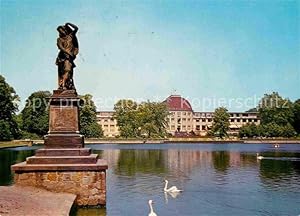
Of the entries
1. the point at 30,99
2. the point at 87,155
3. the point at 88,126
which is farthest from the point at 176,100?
the point at 87,155

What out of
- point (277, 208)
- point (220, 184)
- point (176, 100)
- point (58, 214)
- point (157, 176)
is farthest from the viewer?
point (176, 100)

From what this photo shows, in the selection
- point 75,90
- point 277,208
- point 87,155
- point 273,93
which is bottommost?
point 277,208

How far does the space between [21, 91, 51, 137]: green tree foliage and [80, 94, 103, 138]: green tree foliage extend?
6775 millimetres

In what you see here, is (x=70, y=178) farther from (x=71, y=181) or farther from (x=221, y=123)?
(x=221, y=123)

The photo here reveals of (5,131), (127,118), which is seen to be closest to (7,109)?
(5,131)

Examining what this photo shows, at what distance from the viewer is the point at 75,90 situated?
14227 millimetres

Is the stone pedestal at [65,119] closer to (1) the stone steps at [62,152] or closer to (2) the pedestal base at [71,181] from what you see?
(1) the stone steps at [62,152]

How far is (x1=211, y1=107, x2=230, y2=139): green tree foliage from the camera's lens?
103062mm

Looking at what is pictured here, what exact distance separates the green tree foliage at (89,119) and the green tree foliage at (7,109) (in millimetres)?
19374

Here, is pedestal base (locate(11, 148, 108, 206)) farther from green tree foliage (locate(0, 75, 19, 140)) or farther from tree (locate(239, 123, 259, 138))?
tree (locate(239, 123, 259, 138))

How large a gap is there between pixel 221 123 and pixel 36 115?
43866 millimetres

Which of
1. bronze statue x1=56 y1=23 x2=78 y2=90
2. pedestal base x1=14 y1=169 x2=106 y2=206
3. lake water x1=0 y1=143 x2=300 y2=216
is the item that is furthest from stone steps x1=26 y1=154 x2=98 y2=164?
bronze statue x1=56 y1=23 x2=78 y2=90

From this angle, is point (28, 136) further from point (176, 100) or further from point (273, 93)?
point (176, 100)

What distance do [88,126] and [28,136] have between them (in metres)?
13.0
